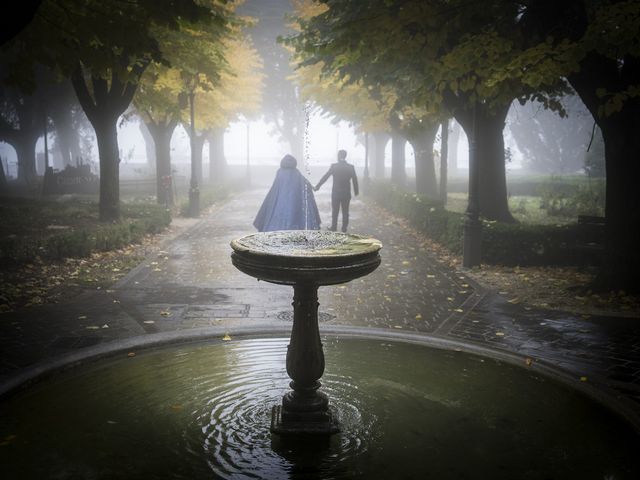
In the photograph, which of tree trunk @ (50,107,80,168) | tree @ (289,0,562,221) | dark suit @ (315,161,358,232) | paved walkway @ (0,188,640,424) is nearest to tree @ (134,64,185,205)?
dark suit @ (315,161,358,232)

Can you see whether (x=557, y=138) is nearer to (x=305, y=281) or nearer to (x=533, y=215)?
(x=533, y=215)

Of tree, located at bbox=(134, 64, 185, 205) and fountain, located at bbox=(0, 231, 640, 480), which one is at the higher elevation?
tree, located at bbox=(134, 64, 185, 205)

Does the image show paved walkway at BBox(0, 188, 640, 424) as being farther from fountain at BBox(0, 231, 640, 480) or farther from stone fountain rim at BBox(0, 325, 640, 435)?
fountain at BBox(0, 231, 640, 480)

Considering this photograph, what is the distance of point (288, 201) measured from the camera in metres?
10.9

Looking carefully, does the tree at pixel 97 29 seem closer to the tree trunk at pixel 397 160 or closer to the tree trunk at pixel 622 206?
the tree trunk at pixel 622 206

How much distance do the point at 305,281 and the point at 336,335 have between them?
2.75 metres

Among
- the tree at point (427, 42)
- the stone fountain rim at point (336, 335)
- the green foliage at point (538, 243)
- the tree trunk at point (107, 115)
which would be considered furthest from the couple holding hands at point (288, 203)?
the tree trunk at point (107, 115)

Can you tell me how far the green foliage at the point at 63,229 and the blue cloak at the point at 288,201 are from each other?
3980 mm

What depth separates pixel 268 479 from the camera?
3.83 meters

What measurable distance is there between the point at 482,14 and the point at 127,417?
8.53 metres

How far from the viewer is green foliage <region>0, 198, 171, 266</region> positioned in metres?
10.5

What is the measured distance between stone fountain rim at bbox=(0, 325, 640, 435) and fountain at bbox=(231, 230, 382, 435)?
6.82 feet

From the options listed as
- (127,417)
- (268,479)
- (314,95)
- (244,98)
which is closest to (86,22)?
(127,417)

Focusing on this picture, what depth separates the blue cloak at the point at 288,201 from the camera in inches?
427
